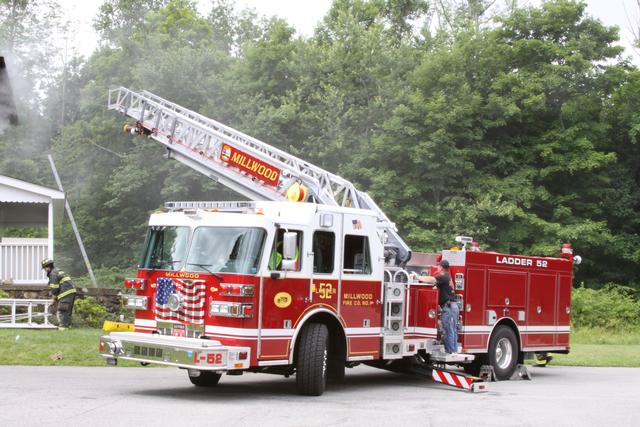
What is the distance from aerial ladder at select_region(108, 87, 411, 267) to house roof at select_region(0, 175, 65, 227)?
11.3ft

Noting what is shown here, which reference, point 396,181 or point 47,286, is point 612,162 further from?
point 47,286

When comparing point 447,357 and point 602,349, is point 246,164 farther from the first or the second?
point 602,349

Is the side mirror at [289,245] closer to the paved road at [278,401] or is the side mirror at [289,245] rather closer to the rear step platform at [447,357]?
the paved road at [278,401]

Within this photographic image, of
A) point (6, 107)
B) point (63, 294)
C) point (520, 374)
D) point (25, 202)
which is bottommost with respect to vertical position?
point (520, 374)

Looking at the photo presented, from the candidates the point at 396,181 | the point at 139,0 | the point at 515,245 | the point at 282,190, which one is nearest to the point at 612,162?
the point at 515,245

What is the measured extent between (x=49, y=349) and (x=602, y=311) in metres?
20.4

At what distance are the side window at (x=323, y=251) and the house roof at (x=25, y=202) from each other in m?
11.4

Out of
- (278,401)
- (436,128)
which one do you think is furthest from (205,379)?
(436,128)

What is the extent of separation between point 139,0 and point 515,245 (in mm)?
29750

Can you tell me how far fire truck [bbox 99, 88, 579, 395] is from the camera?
1095 cm

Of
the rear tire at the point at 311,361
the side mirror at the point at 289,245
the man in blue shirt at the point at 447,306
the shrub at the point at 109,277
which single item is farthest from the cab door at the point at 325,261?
the shrub at the point at 109,277

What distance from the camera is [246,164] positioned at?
1669cm

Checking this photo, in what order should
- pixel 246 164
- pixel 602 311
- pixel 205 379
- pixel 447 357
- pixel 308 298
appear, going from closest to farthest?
1. pixel 308 298
2. pixel 205 379
3. pixel 447 357
4. pixel 246 164
5. pixel 602 311

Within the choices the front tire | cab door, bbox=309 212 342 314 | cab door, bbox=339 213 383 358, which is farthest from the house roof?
the front tire
